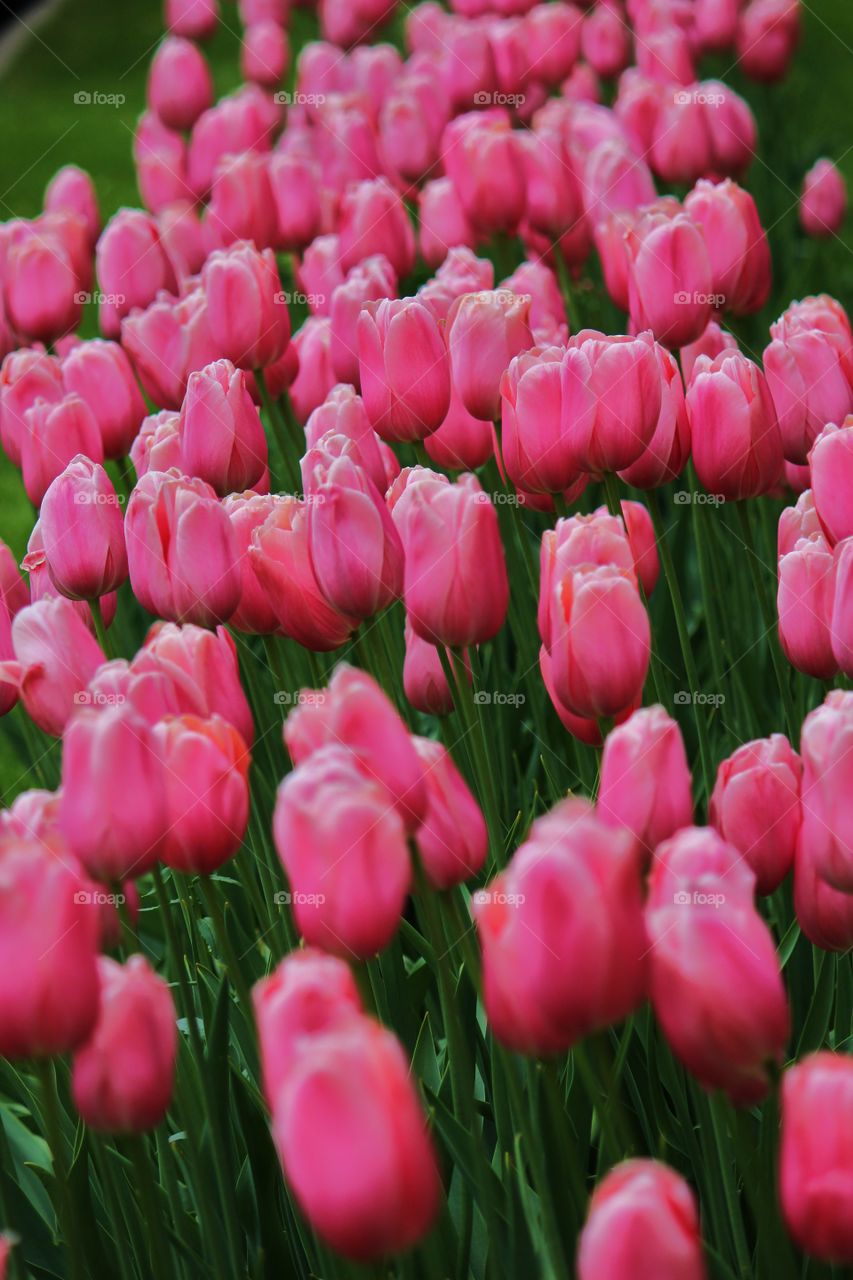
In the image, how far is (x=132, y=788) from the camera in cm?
108

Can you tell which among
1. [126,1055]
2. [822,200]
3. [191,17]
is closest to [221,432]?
[126,1055]

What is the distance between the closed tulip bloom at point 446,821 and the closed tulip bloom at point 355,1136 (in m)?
0.37

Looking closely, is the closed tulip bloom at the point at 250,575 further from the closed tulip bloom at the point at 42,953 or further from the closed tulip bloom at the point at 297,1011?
the closed tulip bloom at the point at 297,1011

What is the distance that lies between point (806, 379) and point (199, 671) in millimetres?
882

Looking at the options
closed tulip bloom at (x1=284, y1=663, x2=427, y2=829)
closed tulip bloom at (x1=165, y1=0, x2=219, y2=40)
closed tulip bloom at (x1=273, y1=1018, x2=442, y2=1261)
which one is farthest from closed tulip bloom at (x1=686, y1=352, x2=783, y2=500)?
closed tulip bloom at (x1=165, y1=0, x2=219, y2=40)

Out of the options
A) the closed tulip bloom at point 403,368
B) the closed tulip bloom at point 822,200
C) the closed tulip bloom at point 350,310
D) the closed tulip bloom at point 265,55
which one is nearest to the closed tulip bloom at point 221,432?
the closed tulip bloom at point 403,368

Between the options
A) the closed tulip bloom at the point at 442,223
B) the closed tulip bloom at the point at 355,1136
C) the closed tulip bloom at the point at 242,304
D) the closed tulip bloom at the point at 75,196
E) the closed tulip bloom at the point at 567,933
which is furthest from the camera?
the closed tulip bloom at the point at 75,196

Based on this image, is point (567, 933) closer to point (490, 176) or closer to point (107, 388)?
point (107, 388)

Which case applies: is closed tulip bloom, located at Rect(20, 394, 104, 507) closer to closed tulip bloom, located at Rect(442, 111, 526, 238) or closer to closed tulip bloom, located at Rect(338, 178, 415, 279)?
closed tulip bloom, located at Rect(338, 178, 415, 279)

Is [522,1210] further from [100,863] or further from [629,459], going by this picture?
[629,459]

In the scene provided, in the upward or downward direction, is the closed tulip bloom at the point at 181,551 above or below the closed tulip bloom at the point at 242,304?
below

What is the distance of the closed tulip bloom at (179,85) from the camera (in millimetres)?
4027

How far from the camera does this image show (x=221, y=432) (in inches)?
70.7

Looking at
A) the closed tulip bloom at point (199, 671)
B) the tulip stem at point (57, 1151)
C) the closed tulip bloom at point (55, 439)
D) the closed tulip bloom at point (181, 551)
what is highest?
the closed tulip bloom at point (55, 439)
